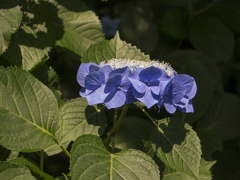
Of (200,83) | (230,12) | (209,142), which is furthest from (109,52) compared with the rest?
(230,12)

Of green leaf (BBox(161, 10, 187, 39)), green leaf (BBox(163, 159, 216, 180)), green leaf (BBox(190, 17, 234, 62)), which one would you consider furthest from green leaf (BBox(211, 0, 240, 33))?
green leaf (BBox(163, 159, 216, 180))

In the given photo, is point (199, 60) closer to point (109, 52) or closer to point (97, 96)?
point (109, 52)

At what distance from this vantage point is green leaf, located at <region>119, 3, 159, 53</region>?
2080 millimetres

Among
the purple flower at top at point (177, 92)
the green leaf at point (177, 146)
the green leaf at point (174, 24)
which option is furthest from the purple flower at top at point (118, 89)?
the green leaf at point (174, 24)

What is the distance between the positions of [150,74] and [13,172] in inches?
24.0

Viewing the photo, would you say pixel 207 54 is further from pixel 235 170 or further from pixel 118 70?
pixel 118 70

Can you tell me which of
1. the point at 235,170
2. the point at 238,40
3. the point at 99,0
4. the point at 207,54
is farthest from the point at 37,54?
the point at 238,40

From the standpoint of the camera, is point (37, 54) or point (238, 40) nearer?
point (37, 54)

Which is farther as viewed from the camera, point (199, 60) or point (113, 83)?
point (199, 60)

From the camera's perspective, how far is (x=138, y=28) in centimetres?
213

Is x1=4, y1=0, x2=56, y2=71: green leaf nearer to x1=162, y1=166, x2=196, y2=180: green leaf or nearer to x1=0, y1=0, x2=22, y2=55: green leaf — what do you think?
x1=0, y1=0, x2=22, y2=55: green leaf

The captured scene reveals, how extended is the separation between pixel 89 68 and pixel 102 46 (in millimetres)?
313

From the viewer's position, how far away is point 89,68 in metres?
0.87

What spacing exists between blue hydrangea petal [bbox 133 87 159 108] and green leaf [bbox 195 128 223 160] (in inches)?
36.1
